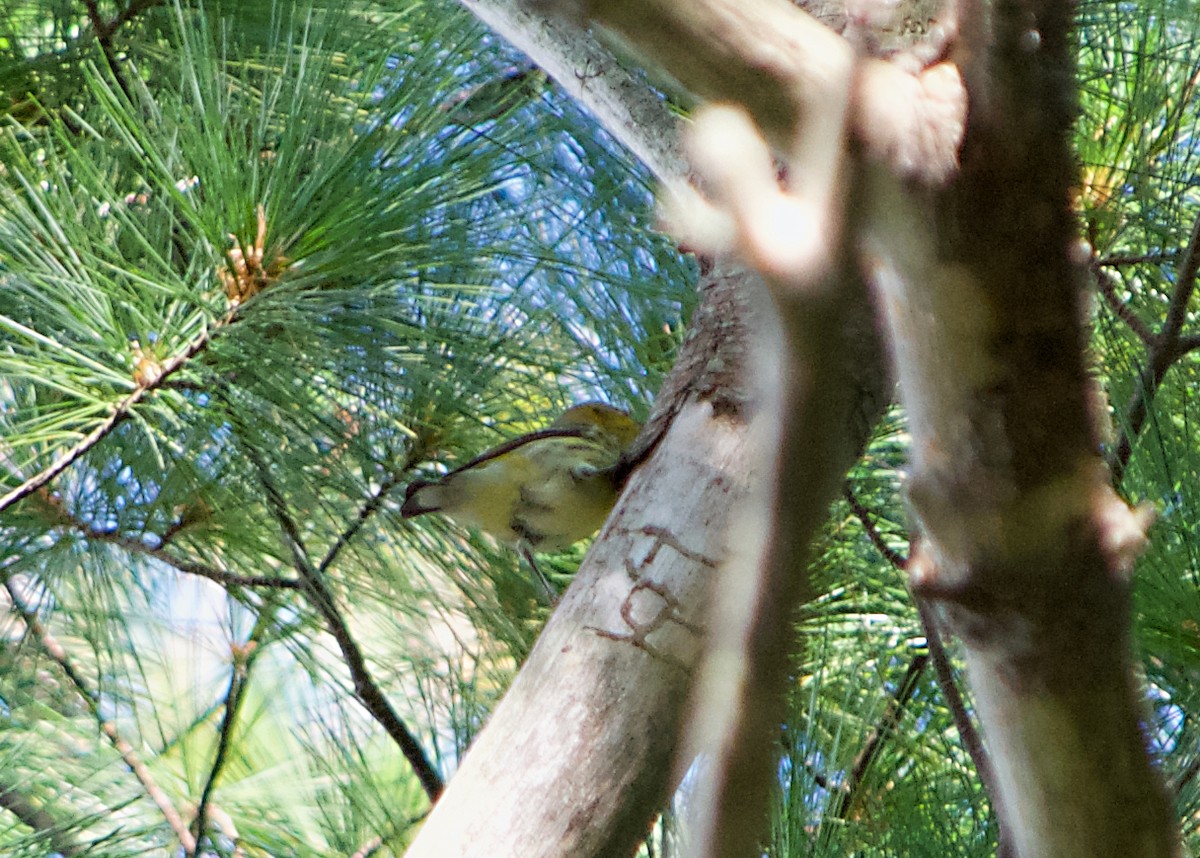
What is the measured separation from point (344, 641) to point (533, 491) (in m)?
0.21

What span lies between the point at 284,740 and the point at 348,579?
47cm

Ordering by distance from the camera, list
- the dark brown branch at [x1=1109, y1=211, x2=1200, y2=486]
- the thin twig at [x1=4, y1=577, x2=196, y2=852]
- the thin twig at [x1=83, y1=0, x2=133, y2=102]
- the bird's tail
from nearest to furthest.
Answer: the dark brown branch at [x1=1109, y1=211, x2=1200, y2=486]
the bird's tail
the thin twig at [x1=83, y1=0, x2=133, y2=102]
the thin twig at [x1=4, y1=577, x2=196, y2=852]

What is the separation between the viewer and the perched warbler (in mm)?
767

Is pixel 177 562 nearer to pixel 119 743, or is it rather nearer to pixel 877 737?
pixel 119 743

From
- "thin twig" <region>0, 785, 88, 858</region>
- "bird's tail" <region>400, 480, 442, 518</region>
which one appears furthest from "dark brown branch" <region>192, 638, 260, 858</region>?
"bird's tail" <region>400, 480, 442, 518</region>

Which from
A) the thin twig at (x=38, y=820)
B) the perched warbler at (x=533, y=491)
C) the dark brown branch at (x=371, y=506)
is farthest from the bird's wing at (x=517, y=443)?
the thin twig at (x=38, y=820)

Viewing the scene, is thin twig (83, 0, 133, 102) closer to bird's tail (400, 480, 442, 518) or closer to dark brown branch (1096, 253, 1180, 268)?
bird's tail (400, 480, 442, 518)

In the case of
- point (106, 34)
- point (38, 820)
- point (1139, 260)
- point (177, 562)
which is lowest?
point (38, 820)

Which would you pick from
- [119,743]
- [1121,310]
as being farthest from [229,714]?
[1121,310]

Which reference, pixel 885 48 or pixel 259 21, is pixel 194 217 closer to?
pixel 259 21

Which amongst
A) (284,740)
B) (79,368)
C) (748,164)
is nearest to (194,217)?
(79,368)

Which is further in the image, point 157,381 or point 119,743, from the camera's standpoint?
point 119,743

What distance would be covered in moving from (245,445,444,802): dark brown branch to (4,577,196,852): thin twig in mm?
338

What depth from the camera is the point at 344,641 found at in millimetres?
868
